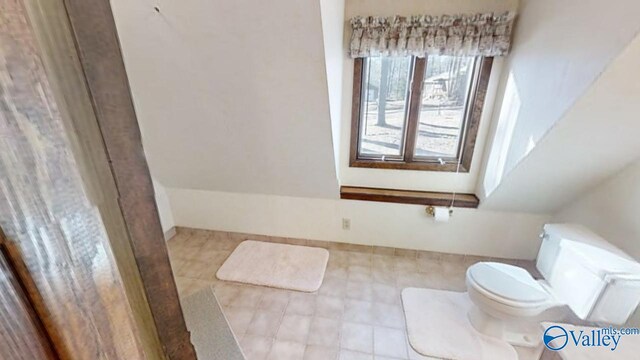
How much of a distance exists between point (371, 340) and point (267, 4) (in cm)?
192

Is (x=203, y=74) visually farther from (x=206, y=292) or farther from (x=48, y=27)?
(x=206, y=292)

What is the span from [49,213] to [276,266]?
237cm

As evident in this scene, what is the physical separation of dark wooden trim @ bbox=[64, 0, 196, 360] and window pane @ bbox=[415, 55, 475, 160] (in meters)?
2.20

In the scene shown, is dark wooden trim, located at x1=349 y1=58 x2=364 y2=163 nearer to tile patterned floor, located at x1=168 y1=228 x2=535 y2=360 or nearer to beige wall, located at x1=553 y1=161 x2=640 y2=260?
tile patterned floor, located at x1=168 y1=228 x2=535 y2=360

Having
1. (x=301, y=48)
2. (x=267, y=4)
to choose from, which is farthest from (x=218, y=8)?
(x=301, y=48)

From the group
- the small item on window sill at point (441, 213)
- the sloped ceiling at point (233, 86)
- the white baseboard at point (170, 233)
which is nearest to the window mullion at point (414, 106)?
the small item on window sill at point (441, 213)

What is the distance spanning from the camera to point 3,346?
0.21 metres

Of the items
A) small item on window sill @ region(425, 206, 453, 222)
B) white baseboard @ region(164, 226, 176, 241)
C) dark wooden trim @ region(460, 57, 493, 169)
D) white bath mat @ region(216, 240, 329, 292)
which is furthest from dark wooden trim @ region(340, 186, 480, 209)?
white baseboard @ region(164, 226, 176, 241)

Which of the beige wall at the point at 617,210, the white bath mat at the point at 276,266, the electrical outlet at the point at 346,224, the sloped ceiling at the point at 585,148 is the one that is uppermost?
the sloped ceiling at the point at 585,148

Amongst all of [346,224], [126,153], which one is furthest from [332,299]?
[126,153]

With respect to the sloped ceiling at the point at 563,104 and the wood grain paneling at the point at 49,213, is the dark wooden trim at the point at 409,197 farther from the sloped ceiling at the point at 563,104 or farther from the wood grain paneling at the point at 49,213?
the wood grain paneling at the point at 49,213

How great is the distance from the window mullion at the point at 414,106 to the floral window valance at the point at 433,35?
0.19m

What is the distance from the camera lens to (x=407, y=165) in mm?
2398

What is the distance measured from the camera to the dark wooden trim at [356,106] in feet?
6.99
